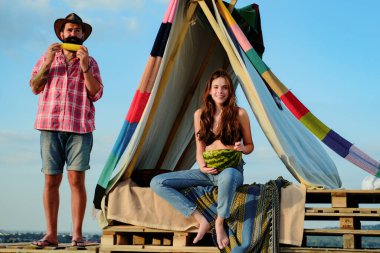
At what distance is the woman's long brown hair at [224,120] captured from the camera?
218 inches

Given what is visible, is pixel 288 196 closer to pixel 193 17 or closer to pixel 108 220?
pixel 108 220

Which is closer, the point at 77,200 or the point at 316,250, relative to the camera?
the point at 316,250

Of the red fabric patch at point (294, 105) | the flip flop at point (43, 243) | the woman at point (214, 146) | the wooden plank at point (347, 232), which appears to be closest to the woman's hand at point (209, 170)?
the woman at point (214, 146)

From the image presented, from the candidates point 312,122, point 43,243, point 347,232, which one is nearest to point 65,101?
A: point 43,243

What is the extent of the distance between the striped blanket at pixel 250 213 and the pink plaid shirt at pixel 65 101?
1351mm

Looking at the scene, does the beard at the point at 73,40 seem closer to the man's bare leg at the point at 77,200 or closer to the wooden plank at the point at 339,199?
the man's bare leg at the point at 77,200

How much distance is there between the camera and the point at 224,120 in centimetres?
558

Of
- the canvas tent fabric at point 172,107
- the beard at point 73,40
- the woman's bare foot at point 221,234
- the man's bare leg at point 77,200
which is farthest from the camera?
the beard at point 73,40

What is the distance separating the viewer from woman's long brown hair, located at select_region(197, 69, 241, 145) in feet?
18.2

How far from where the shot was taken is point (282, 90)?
20.8 feet

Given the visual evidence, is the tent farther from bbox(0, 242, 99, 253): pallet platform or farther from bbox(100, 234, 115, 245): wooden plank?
bbox(0, 242, 99, 253): pallet platform

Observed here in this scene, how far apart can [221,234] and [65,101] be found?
2.12 m

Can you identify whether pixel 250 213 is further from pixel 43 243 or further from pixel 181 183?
pixel 43 243

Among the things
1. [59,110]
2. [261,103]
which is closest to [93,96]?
[59,110]
